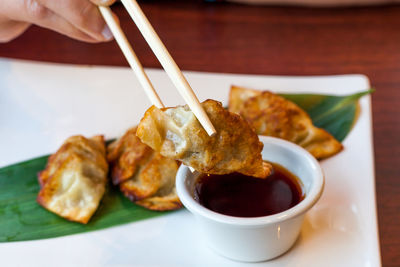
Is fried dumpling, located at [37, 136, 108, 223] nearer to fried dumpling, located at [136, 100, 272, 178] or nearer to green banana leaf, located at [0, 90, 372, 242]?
green banana leaf, located at [0, 90, 372, 242]

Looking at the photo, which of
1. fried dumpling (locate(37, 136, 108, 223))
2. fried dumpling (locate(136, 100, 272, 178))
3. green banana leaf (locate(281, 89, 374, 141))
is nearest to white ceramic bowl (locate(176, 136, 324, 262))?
fried dumpling (locate(136, 100, 272, 178))

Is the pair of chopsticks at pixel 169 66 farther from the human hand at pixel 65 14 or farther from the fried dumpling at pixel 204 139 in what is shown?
the human hand at pixel 65 14

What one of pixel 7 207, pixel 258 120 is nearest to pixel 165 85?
pixel 258 120

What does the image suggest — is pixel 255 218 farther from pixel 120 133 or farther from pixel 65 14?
pixel 65 14

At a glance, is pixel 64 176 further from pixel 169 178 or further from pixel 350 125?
pixel 350 125

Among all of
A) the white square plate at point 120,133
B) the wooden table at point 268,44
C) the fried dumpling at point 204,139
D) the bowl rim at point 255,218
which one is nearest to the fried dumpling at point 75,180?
the white square plate at point 120,133

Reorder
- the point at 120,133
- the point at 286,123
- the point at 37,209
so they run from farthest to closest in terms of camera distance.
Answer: the point at 120,133, the point at 286,123, the point at 37,209

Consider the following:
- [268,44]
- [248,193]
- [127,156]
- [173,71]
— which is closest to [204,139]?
[173,71]
